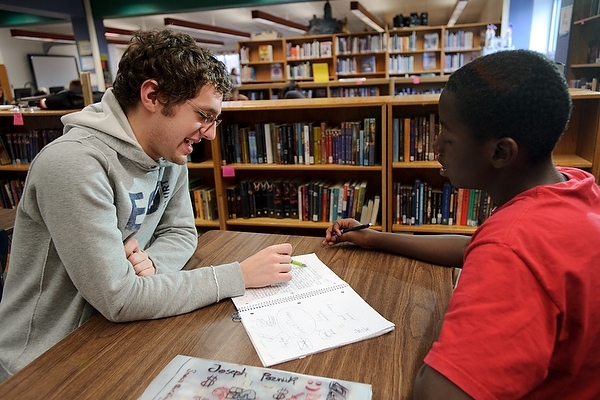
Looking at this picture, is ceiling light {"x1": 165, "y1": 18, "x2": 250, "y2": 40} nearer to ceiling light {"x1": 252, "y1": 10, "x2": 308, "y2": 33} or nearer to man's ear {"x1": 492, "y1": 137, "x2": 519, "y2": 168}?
ceiling light {"x1": 252, "y1": 10, "x2": 308, "y2": 33}

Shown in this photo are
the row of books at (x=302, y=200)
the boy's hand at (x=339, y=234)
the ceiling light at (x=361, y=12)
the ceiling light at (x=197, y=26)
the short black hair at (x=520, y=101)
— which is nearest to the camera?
the short black hair at (x=520, y=101)

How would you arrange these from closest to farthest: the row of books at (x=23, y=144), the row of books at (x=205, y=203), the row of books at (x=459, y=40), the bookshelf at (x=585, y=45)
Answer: the row of books at (x=205, y=203)
the row of books at (x=23, y=144)
the bookshelf at (x=585, y=45)
the row of books at (x=459, y=40)

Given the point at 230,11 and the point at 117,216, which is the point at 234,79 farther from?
the point at 230,11

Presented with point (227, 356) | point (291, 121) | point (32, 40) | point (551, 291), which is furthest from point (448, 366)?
point (32, 40)

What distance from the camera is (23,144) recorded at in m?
3.40

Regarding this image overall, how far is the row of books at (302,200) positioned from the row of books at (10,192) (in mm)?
1951

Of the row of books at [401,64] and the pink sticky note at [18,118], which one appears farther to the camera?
the row of books at [401,64]

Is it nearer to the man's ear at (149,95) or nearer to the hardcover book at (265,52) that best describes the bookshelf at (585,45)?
the man's ear at (149,95)

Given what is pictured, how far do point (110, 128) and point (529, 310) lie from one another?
3.03ft

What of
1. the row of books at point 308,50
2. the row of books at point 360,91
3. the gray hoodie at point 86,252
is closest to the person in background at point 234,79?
Result: the gray hoodie at point 86,252

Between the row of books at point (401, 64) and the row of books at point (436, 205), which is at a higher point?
the row of books at point (401, 64)

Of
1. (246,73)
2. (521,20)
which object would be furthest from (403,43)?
(246,73)

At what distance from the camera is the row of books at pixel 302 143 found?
2514mm

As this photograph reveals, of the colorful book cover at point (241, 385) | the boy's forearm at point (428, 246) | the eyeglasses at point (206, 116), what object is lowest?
the colorful book cover at point (241, 385)
